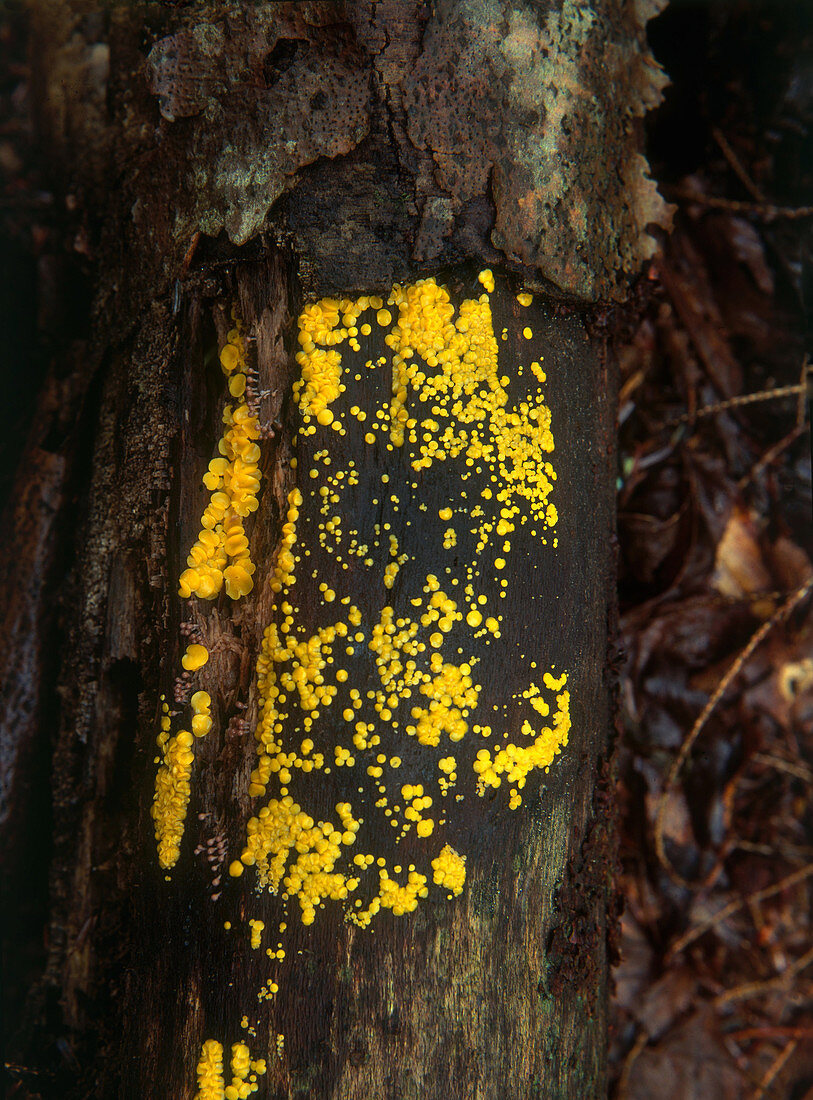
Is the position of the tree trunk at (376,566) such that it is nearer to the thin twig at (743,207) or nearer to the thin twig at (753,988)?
the thin twig at (743,207)

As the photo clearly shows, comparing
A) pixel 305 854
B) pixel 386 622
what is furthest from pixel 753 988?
pixel 386 622

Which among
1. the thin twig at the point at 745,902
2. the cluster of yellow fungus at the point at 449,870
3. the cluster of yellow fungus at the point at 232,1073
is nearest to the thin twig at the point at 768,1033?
the thin twig at the point at 745,902

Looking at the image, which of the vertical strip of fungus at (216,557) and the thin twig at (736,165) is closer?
the vertical strip of fungus at (216,557)

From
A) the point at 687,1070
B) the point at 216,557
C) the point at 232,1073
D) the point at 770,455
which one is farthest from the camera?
the point at 770,455

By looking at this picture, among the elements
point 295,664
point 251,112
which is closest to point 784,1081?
point 295,664

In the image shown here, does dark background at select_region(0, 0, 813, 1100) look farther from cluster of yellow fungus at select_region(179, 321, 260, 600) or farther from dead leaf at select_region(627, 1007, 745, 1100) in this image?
cluster of yellow fungus at select_region(179, 321, 260, 600)

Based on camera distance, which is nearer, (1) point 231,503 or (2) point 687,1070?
(1) point 231,503

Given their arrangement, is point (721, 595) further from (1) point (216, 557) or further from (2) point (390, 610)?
(1) point (216, 557)
